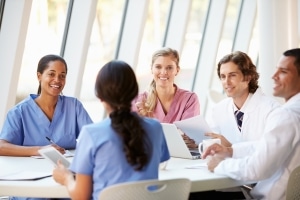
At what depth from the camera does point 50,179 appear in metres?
2.10

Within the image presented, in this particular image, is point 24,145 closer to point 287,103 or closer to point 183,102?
point 183,102

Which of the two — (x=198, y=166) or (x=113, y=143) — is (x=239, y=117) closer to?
(x=198, y=166)

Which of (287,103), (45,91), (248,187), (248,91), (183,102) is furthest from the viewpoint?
(183,102)

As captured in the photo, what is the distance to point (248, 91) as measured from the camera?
2.96 m

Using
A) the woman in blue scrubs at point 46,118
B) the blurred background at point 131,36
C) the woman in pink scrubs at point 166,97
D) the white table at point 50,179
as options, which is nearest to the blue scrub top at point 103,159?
the white table at point 50,179

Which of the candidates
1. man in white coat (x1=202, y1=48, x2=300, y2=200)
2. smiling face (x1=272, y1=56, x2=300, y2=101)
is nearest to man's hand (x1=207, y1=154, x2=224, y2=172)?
man in white coat (x1=202, y1=48, x2=300, y2=200)

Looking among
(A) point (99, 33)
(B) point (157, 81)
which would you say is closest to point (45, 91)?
(B) point (157, 81)

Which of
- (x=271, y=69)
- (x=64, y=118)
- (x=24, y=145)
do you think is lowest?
(x=24, y=145)

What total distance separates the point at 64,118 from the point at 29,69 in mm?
2038

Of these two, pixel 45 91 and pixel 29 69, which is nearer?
pixel 45 91

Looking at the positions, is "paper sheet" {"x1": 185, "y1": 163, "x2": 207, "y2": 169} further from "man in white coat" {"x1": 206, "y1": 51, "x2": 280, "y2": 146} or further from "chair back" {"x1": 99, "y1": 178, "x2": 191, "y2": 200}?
"chair back" {"x1": 99, "y1": 178, "x2": 191, "y2": 200}

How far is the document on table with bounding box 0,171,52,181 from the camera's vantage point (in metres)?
2.07

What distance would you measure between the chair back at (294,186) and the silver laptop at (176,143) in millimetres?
648

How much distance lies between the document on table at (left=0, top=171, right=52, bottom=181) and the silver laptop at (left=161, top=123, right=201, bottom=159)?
716mm
